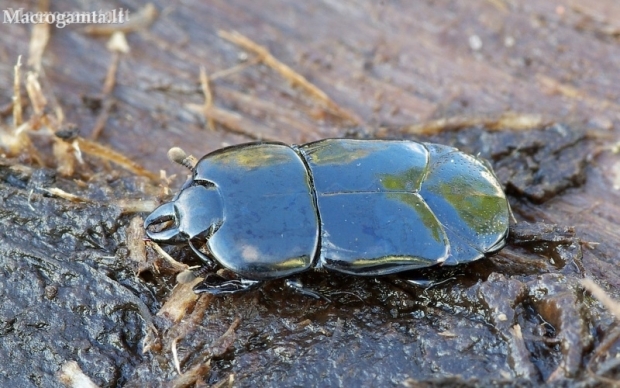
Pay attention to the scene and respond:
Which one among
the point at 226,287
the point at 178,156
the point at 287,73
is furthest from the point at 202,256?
the point at 287,73

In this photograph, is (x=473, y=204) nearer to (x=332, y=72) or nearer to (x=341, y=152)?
(x=341, y=152)

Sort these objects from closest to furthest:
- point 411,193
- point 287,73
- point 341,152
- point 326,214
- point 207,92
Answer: point 326,214, point 411,193, point 341,152, point 207,92, point 287,73

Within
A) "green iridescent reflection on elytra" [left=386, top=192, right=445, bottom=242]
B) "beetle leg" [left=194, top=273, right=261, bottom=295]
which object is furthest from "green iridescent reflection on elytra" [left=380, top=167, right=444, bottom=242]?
"beetle leg" [left=194, top=273, right=261, bottom=295]

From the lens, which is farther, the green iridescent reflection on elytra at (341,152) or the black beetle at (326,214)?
the green iridescent reflection on elytra at (341,152)

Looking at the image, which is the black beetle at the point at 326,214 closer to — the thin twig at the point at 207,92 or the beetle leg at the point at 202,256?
the beetle leg at the point at 202,256

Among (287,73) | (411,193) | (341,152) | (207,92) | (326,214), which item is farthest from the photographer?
(287,73)

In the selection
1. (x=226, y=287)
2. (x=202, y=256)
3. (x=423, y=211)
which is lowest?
(x=226, y=287)

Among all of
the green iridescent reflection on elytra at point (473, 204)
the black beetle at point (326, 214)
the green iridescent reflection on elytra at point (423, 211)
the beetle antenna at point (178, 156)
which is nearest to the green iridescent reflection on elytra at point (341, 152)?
the black beetle at point (326, 214)

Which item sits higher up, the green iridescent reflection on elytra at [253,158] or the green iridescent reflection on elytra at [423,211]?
the green iridescent reflection on elytra at [423,211]
